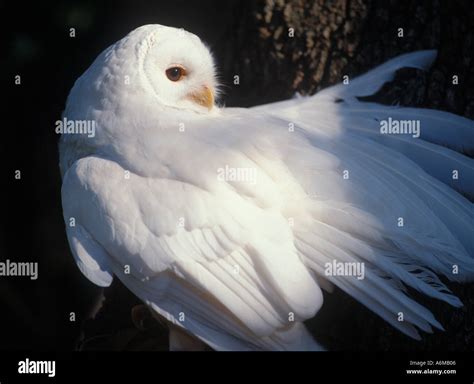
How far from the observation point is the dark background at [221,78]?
2.10 metres

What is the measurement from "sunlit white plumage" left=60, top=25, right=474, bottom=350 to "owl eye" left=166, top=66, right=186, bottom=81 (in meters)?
0.03

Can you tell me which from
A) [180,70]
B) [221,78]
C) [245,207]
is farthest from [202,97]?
[245,207]

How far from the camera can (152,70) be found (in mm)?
2010

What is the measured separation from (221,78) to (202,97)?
31cm

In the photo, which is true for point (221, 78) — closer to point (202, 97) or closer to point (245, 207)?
point (202, 97)

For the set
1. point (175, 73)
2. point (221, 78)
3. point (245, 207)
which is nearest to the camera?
point (245, 207)

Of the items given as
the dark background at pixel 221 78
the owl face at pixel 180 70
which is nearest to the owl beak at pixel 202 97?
the owl face at pixel 180 70

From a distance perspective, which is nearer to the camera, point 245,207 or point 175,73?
point 245,207

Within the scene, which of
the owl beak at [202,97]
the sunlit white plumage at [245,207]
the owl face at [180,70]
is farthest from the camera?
the owl beak at [202,97]

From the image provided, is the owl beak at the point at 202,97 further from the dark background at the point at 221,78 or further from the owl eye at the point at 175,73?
the dark background at the point at 221,78

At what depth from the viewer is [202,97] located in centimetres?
211

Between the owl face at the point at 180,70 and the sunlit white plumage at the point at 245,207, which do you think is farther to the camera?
the owl face at the point at 180,70

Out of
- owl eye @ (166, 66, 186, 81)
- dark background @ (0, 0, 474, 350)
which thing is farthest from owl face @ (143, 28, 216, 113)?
dark background @ (0, 0, 474, 350)

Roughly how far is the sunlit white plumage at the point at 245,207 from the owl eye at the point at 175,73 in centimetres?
3
